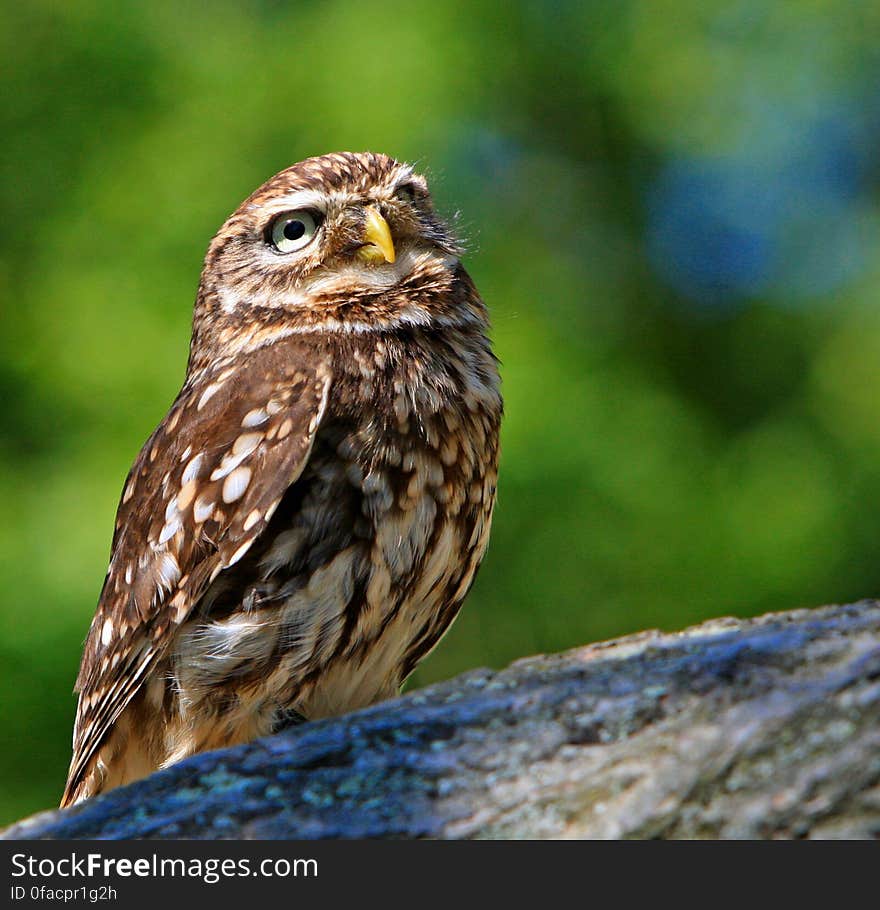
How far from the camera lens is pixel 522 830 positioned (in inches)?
81.9

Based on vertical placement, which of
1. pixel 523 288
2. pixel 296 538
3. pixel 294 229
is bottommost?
pixel 296 538

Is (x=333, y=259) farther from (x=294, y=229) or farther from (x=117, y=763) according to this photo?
(x=117, y=763)

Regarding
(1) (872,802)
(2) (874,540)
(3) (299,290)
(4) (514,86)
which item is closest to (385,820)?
(1) (872,802)

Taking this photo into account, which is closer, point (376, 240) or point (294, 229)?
point (376, 240)

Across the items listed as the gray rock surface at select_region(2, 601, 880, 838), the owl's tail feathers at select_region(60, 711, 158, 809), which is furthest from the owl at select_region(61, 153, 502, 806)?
the gray rock surface at select_region(2, 601, 880, 838)

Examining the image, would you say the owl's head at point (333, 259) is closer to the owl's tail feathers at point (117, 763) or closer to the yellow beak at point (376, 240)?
the yellow beak at point (376, 240)

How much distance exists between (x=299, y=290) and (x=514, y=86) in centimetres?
437

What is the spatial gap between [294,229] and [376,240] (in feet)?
0.91

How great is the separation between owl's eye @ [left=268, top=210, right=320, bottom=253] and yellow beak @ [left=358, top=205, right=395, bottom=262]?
0.52ft

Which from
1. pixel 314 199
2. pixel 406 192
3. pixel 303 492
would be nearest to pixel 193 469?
pixel 303 492

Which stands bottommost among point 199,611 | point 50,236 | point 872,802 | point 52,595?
point 872,802

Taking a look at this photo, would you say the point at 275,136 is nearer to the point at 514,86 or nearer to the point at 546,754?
the point at 514,86

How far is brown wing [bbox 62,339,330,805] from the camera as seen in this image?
9.88 ft

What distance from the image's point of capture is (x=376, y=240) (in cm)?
340
